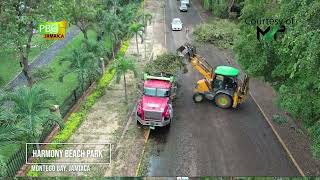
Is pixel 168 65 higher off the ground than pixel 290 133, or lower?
→ higher

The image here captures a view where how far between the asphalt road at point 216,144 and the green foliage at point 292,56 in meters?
3.23

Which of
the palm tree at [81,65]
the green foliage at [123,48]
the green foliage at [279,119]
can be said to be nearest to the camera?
the green foliage at [279,119]

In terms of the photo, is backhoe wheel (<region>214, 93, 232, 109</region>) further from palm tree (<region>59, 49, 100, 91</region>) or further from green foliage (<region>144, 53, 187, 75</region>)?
palm tree (<region>59, 49, 100, 91</region>)

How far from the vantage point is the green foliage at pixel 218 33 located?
39600mm

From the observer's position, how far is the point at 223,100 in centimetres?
2500

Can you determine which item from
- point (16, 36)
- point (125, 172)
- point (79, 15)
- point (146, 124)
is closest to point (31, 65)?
point (79, 15)

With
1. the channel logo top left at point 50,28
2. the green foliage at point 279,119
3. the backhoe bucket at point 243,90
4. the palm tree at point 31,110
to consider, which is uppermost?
the channel logo top left at point 50,28

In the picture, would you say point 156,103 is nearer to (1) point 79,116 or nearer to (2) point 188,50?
(1) point 79,116

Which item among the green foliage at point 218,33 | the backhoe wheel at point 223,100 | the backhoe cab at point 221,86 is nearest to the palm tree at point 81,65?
the backhoe cab at point 221,86

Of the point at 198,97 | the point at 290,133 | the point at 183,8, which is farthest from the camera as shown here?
the point at 183,8

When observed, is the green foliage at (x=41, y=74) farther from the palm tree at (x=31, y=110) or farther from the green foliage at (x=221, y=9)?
the green foliage at (x=221, y=9)

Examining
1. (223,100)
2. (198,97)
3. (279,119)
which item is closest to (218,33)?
(198,97)

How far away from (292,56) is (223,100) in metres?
8.73

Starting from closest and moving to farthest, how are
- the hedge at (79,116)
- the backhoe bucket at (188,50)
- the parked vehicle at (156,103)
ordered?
1. the hedge at (79,116)
2. the parked vehicle at (156,103)
3. the backhoe bucket at (188,50)
